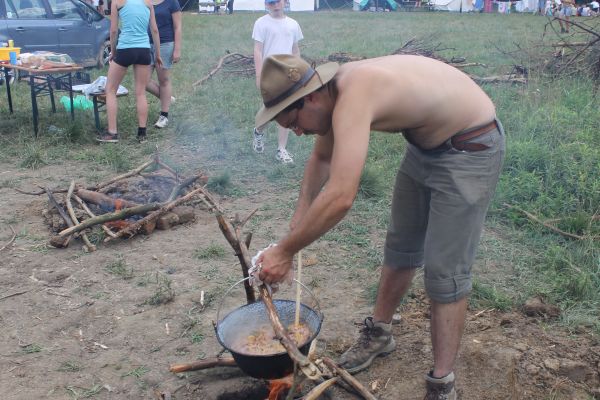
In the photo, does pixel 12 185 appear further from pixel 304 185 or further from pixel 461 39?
pixel 461 39

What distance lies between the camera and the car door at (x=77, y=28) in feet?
38.0

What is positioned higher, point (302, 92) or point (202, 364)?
point (302, 92)

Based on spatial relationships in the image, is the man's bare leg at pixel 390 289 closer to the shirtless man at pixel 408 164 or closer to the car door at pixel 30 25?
the shirtless man at pixel 408 164

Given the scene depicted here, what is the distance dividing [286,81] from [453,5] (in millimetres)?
35429

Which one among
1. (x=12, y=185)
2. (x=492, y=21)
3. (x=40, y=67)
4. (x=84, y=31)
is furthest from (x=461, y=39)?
(x=12, y=185)

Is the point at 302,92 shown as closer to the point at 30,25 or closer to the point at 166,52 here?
the point at 166,52

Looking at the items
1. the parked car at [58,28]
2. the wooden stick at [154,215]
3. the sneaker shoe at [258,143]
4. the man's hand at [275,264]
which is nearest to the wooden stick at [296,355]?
the man's hand at [275,264]

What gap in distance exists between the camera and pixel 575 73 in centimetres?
932

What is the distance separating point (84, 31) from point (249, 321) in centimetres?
1036

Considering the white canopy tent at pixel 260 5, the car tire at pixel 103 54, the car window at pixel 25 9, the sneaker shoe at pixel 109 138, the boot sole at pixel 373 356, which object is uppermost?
the white canopy tent at pixel 260 5

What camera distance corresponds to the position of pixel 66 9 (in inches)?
463

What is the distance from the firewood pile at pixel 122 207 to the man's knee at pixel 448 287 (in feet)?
9.25

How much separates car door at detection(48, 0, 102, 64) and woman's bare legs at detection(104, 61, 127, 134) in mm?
4507

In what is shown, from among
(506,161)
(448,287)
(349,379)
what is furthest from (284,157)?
(448,287)
